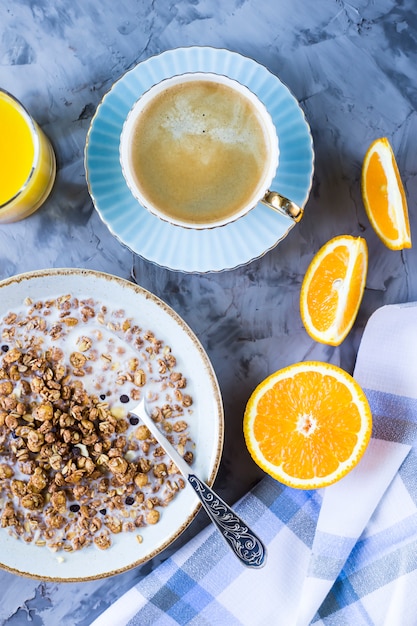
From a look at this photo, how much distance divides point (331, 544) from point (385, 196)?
1.92ft

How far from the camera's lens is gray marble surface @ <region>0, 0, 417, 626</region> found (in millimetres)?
1291

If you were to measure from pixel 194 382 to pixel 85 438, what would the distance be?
199 millimetres

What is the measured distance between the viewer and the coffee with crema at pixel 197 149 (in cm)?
115

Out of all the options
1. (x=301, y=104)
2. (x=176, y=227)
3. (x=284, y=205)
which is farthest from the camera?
(x=301, y=104)

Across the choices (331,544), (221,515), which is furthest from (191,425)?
(331,544)

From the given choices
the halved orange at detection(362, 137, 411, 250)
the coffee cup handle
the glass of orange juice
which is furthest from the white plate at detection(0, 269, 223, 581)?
the halved orange at detection(362, 137, 411, 250)

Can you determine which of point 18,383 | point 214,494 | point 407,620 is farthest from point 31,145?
point 407,620

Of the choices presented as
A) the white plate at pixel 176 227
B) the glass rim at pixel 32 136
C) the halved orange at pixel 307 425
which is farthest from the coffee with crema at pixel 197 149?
the halved orange at pixel 307 425

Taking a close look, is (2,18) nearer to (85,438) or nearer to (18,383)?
(18,383)

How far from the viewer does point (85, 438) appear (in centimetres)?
123

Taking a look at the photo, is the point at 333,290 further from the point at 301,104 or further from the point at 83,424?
the point at 83,424

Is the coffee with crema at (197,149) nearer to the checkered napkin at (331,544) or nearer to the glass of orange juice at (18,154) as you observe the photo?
the glass of orange juice at (18,154)

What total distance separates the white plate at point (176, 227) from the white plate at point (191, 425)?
0.09 meters

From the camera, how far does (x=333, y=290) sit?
4.09 ft
